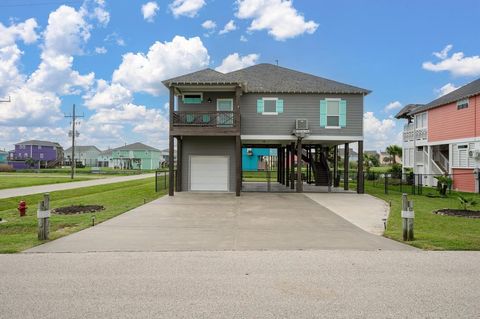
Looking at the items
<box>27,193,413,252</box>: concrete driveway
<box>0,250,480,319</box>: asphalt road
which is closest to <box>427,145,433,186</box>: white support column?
<box>27,193,413,252</box>: concrete driveway

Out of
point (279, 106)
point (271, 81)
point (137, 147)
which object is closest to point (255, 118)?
point (279, 106)

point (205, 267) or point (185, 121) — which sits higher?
point (185, 121)

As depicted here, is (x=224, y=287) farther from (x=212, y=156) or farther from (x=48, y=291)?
(x=212, y=156)

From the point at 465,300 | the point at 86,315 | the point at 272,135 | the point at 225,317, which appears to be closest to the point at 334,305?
the point at 225,317

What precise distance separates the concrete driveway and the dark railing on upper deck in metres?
7.35

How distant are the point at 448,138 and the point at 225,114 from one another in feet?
53.0

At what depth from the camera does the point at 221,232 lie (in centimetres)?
919

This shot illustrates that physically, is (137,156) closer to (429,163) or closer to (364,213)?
(429,163)

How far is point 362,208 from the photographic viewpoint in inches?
574

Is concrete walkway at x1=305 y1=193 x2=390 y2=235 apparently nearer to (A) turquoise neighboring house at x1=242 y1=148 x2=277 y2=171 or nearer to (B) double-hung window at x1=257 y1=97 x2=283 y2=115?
(B) double-hung window at x1=257 y1=97 x2=283 y2=115

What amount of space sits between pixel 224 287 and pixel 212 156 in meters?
17.0

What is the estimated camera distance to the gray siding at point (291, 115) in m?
21.2

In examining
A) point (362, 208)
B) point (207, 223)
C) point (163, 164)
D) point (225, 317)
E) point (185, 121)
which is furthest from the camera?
point (163, 164)

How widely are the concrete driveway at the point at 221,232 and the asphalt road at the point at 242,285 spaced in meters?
0.66
